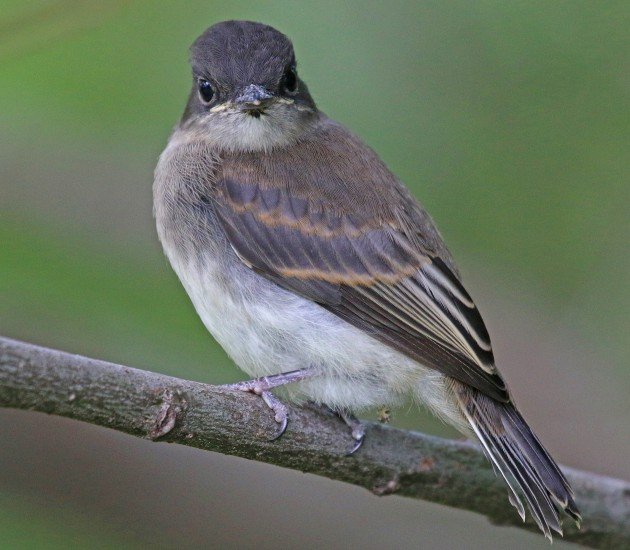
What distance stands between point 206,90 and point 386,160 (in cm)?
72

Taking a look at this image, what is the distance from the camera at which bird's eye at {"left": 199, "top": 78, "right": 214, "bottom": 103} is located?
3.80 m

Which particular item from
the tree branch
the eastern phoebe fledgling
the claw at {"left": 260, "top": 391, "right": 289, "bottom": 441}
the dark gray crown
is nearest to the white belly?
the eastern phoebe fledgling

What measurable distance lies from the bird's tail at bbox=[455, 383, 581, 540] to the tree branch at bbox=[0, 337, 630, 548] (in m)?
0.19

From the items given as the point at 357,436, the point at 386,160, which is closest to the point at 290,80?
the point at 386,160

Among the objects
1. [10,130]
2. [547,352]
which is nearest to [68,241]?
[10,130]

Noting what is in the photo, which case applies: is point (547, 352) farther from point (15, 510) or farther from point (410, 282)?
point (15, 510)

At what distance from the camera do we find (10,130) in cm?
313

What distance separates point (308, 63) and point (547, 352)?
1715mm

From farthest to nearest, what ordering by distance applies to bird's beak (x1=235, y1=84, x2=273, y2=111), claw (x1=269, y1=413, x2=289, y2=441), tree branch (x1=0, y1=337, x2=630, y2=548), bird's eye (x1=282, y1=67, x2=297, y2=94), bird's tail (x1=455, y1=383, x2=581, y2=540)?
bird's eye (x1=282, y1=67, x2=297, y2=94) → bird's beak (x1=235, y1=84, x2=273, y2=111) → bird's tail (x1=455, y1=383, x2=581, y2=540) → claw (x1=269, y1=413, x2=289, y2=441) → tree branch (x1=0, y1=337, x2=630, y2=548)

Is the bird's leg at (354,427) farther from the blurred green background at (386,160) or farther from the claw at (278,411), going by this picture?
the blurred green background at (386,160)

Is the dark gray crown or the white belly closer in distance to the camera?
the white belly

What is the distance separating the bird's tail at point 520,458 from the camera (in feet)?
10.3

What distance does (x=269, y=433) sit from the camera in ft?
9.46

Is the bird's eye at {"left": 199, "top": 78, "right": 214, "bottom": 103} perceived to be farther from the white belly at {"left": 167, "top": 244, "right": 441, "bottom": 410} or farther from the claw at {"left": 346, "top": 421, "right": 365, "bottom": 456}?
the claw at {"left": 346, "top": 421, "right": 365, "bottom": 456}
